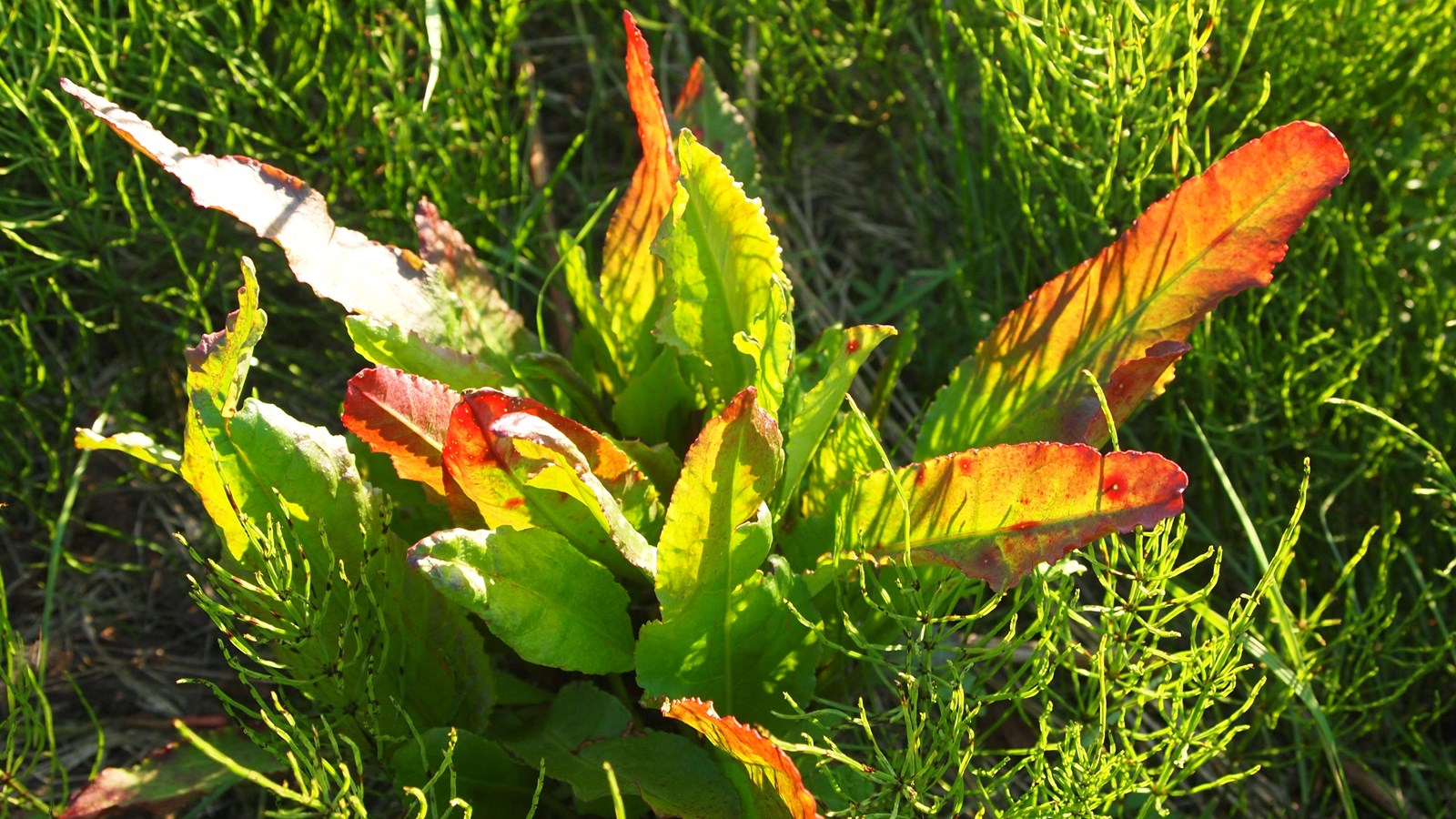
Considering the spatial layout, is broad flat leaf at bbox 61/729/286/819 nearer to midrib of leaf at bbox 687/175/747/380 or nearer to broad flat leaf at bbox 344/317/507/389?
broad flat leaf at bbox 344/317/507/389

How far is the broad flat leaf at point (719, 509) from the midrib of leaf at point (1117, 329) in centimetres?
37

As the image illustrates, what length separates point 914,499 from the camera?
1.22 metres

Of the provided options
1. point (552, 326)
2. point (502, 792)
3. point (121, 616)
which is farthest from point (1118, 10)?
point (121, 616)

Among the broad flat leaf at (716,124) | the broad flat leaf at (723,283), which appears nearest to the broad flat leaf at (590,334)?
the broad flat leaf at (723,283)

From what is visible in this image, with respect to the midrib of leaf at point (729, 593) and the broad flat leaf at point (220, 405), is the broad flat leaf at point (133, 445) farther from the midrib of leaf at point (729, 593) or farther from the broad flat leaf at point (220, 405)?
the midrib of leaf at point (729, 593)

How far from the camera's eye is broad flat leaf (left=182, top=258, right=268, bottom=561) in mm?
1093

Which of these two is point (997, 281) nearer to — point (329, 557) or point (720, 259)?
point (720, 259)

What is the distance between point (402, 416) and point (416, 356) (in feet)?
0.48

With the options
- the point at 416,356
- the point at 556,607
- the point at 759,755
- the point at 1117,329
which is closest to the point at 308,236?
the point at 416,356

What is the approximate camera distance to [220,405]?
3.77ft

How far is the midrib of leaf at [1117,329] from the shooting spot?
124 cm

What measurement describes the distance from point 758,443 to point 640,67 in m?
0.46

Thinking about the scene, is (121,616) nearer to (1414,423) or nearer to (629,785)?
(629,785)

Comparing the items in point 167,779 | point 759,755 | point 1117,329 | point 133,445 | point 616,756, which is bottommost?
point 167,779
